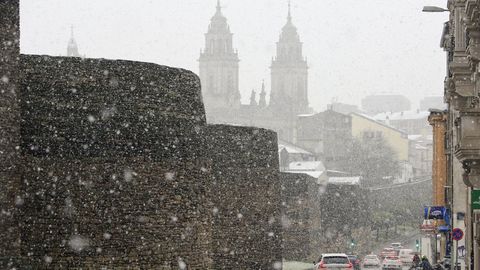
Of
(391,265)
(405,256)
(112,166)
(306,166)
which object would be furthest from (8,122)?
(306,166)

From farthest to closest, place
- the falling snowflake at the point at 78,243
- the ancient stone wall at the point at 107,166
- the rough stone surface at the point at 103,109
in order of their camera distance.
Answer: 1. the falling snowflake at the point at 78,243
2. the rough stone surface at the point at 103,109
3. the ancient stone wall at the point at 107,166

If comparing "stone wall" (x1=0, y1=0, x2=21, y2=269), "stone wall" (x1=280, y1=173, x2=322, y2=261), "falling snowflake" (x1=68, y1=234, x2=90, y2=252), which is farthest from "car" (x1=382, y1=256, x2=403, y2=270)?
"stone wall" (x1=0, y1=0, x2=21, y2=269)

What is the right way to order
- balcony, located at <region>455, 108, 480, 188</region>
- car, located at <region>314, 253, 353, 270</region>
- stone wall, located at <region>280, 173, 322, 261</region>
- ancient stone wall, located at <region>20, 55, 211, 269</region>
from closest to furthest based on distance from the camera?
ancient stone wall, located at <region>20, 55, 211, 269</region>
balcony, located at <region>455, 108, 480, 188</region>
car, located at <region>314, 253, 353, 270</region>
stone wall, located at <region>280, 173, 322, 261</region>

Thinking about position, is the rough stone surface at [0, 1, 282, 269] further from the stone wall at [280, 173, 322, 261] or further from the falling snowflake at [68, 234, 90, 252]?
the stone wall at [280, 173, 322, 261]

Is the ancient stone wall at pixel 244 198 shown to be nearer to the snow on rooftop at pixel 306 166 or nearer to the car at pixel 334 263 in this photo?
the car at pixel 334 263

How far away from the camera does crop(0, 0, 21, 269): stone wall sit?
20.4m

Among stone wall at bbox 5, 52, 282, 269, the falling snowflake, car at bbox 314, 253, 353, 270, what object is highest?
stone wall at bbox 5, 52, 282, 269

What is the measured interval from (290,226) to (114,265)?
1302 inches

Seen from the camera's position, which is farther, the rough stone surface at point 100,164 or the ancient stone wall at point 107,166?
the ancient stone wall at point 107,166

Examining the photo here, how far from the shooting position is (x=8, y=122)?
20781 mm

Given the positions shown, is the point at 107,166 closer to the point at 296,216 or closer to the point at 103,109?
the point at 103,109

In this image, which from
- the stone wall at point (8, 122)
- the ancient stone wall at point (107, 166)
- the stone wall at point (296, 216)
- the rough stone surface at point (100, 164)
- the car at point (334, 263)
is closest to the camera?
the stone wall at point (8, 122)

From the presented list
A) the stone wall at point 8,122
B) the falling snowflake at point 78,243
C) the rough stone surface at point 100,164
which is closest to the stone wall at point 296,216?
the rough stone surface at point 100,164

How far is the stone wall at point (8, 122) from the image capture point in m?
20.4
